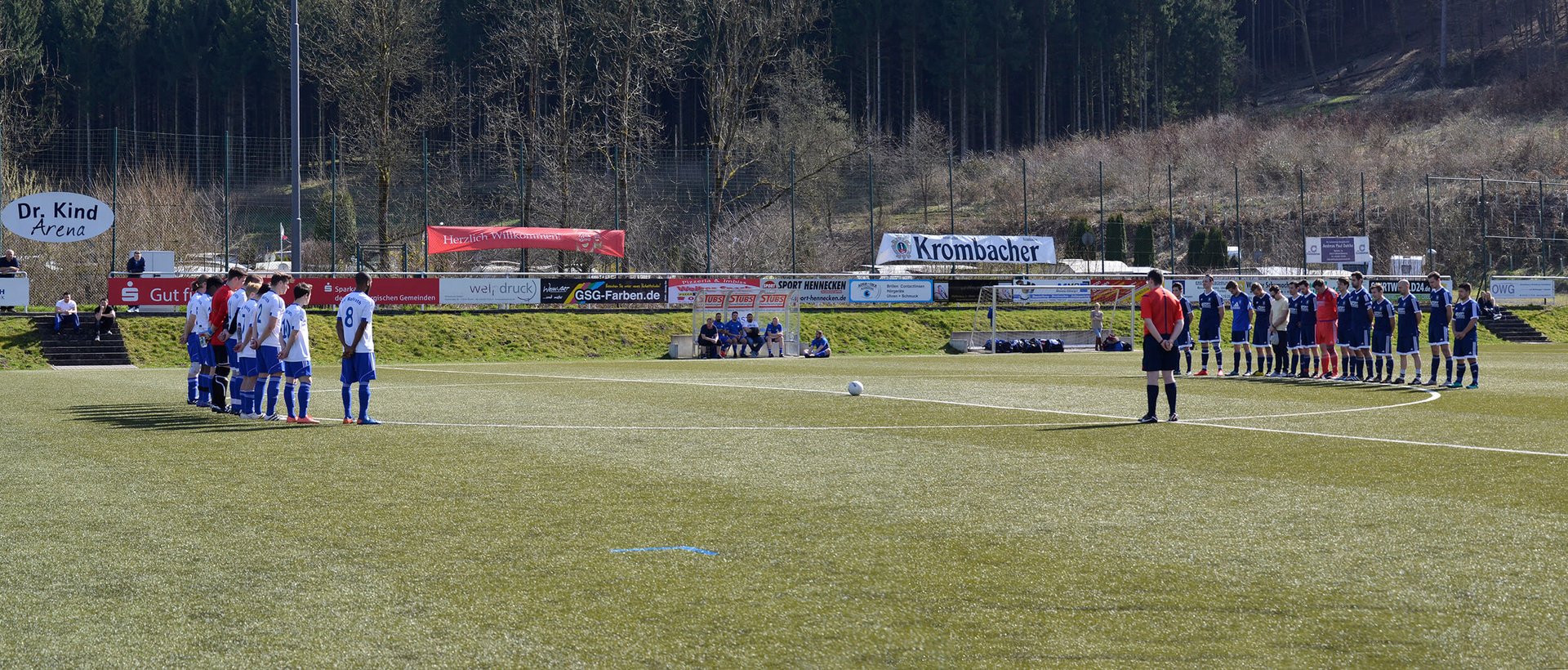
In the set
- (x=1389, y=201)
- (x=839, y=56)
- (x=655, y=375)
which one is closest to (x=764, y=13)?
(x=839, y=56)

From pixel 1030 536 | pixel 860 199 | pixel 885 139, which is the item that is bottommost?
pixel 1030 536

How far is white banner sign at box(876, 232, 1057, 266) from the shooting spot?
4512cm

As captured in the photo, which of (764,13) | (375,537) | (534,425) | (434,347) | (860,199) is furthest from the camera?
(764,13)

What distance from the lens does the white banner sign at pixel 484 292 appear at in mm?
38969

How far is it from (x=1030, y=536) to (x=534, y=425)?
8007 mm

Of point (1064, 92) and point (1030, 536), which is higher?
point (1064, 92)

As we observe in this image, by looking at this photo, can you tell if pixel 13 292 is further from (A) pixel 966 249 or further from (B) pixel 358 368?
(A) pixel 966 249

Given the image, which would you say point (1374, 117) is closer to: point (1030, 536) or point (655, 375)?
point (655, 375)

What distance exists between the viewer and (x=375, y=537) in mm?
7547

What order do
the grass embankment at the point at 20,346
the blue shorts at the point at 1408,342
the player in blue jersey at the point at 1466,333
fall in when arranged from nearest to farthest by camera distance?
1. the player in blue jersey at the point at 1466,333
2. the blue shorts at the point at 1408,342
3. the grass embankment at the point at 20,346

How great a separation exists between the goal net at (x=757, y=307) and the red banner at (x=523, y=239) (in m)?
5.25

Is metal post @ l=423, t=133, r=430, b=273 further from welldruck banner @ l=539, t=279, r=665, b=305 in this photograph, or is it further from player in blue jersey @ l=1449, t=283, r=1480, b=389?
player in blue jersey @ l=1449, t=283, r=1480, b=389

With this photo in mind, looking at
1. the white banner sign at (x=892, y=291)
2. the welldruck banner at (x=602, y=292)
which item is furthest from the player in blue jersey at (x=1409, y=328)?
the welldruck banner at (x=602, y=292)

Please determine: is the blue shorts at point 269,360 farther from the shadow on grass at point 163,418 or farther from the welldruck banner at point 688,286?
the welldruck banner at point 688,286
